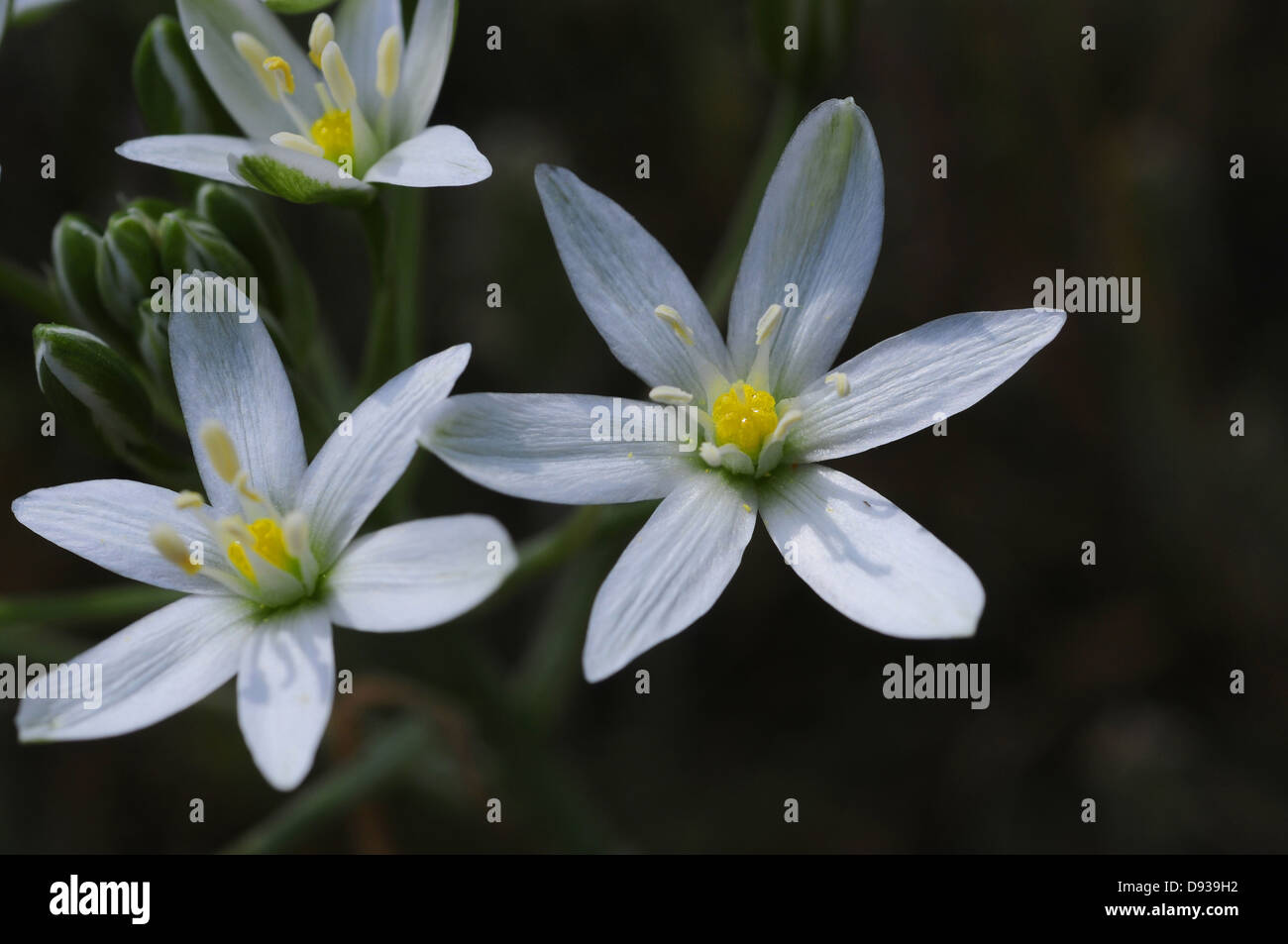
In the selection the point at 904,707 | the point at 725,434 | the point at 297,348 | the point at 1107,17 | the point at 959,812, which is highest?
the point at 1107,17

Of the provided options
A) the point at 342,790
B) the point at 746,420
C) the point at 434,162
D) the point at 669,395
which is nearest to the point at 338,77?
the point at 434,162

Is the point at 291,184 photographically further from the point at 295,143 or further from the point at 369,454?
the point at 369,454

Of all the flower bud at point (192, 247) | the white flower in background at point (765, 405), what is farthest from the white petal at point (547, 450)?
the flower bud at point (192, 247)

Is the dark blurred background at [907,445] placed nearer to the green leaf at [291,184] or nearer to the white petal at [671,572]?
the white petal at [671,572]

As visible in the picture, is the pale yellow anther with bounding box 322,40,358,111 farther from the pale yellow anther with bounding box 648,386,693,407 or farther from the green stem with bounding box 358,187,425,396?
the pale yellow anther with bounding box 648,386,693,407
